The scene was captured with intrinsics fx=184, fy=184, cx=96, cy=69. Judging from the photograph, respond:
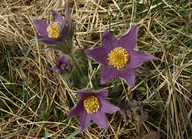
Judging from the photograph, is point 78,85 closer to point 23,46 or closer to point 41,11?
point 23,46

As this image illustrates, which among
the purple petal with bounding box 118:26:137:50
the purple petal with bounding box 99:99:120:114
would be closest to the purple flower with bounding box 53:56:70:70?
the purple petal with bounding box 99:99:120:114

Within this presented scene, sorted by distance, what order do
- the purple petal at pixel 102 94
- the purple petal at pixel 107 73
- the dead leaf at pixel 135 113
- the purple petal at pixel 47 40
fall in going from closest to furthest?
the purple petal at pixel 47 40
the purple petal at pixel 102 94
the purple petal at pixel 107 73
the dead leaf at pixel 135 113

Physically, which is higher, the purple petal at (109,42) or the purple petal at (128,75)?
the purple petal at (109,42)

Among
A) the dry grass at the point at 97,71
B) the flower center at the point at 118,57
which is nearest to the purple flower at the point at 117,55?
the flower center at the point at 118,57

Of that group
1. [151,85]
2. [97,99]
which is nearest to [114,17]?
[151,85]

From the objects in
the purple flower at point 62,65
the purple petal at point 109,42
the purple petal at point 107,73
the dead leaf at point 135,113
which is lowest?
the dead leaf at point 135,113

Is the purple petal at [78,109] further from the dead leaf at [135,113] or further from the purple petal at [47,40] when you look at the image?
the purple petal at [47,40]

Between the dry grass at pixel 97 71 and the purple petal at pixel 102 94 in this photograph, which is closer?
the purple petal at pixel 102 94
